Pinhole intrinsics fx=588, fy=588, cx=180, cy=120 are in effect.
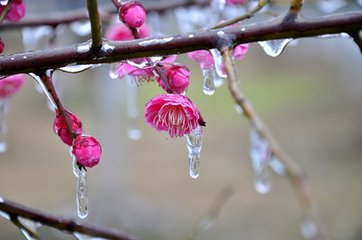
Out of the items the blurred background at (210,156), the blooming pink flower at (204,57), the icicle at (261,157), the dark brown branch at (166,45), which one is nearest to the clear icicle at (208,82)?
the blooming pink flower at (204,57)

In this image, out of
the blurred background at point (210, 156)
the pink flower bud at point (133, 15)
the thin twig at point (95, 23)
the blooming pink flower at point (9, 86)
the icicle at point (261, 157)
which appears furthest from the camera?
the blurred background at point (210, 156)

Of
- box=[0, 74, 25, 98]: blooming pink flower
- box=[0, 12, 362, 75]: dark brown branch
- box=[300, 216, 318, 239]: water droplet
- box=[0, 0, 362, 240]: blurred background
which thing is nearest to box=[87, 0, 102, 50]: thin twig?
box=[0, 12, 362, 75]: dark brown branch

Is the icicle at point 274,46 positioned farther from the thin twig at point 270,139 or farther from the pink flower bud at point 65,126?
the pink flower bud at point 65,126

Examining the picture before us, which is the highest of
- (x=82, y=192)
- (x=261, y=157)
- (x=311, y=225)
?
(x=82, y=192)

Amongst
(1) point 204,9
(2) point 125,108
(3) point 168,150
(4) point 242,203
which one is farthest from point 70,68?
(3) point 168,150

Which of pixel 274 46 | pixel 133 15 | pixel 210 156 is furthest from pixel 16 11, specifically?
pixel 210 156

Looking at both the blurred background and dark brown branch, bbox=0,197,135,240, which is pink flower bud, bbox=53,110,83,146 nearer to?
dark brown branch, bbox=0,197,135,240

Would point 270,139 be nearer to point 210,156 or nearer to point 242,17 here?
point 242,17
